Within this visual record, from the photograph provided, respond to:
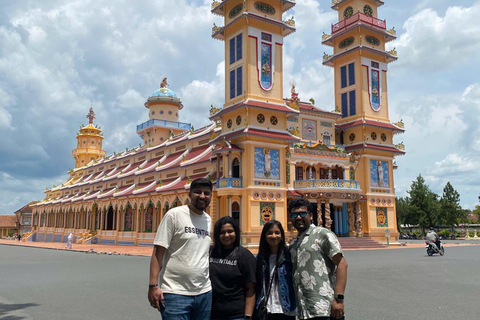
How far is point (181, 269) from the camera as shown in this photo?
4168mm

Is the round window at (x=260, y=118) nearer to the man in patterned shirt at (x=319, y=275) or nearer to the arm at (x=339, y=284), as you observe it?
the man in patterned shirt at (x=319, y=275)

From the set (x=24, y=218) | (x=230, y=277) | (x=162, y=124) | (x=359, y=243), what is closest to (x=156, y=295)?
(x=230, y=277)

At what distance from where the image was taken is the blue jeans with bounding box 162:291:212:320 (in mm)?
4059

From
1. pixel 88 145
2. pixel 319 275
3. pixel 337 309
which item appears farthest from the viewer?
pixel 88 145

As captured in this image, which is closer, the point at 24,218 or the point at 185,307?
the point at 185,307

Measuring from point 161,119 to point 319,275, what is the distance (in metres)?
48.7

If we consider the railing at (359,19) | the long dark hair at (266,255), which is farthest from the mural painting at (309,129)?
the long dark hair at (266,255)

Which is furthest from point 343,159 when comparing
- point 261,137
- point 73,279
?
point 73,279

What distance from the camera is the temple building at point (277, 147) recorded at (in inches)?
1158

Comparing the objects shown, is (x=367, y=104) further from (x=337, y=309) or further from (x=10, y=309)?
(x=337, y=309)

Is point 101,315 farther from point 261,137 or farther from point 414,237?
point 414,237

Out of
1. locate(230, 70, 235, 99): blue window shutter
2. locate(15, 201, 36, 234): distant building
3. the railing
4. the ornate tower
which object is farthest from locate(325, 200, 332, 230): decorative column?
locate(15, 201, 36, 234): distant building

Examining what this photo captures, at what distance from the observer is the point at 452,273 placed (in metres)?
13.9

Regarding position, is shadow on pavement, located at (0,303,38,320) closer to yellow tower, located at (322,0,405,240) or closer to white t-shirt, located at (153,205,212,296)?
white t-shirt, located at (153,205,212,296)
